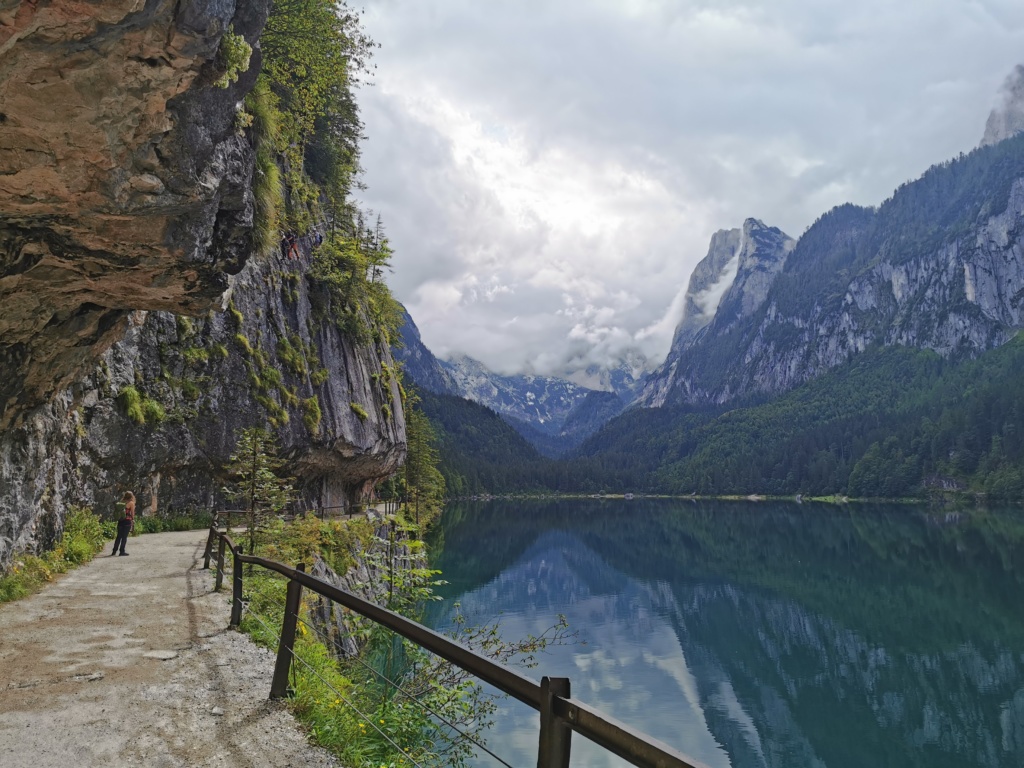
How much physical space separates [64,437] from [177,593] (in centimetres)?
809

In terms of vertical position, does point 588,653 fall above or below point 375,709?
below

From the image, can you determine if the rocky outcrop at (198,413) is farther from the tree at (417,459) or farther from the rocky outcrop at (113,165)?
the tree at (417,459)

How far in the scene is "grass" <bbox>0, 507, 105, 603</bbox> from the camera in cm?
1357

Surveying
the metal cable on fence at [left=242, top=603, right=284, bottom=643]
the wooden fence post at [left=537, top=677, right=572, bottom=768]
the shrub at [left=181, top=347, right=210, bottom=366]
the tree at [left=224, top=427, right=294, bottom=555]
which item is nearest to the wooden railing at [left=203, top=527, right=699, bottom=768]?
the wooden fence post at [left=537, top=677, right=572, bottom=768]

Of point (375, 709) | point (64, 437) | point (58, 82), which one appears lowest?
point (375, 709)

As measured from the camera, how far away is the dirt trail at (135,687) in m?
6.32

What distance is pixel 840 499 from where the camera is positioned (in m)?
184

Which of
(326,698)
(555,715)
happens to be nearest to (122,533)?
(326,698)

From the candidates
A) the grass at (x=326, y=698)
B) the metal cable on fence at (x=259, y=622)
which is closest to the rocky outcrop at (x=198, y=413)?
the grass at (x=326, y=698)

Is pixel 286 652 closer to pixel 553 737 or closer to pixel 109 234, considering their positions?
pixel 553 737

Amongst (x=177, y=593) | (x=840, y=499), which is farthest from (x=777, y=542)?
(x=840, y=499)

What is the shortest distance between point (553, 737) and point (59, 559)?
61.7 feet

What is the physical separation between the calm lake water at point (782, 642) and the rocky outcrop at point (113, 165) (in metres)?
7.36

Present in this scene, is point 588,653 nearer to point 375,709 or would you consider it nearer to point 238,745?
point 375,709
